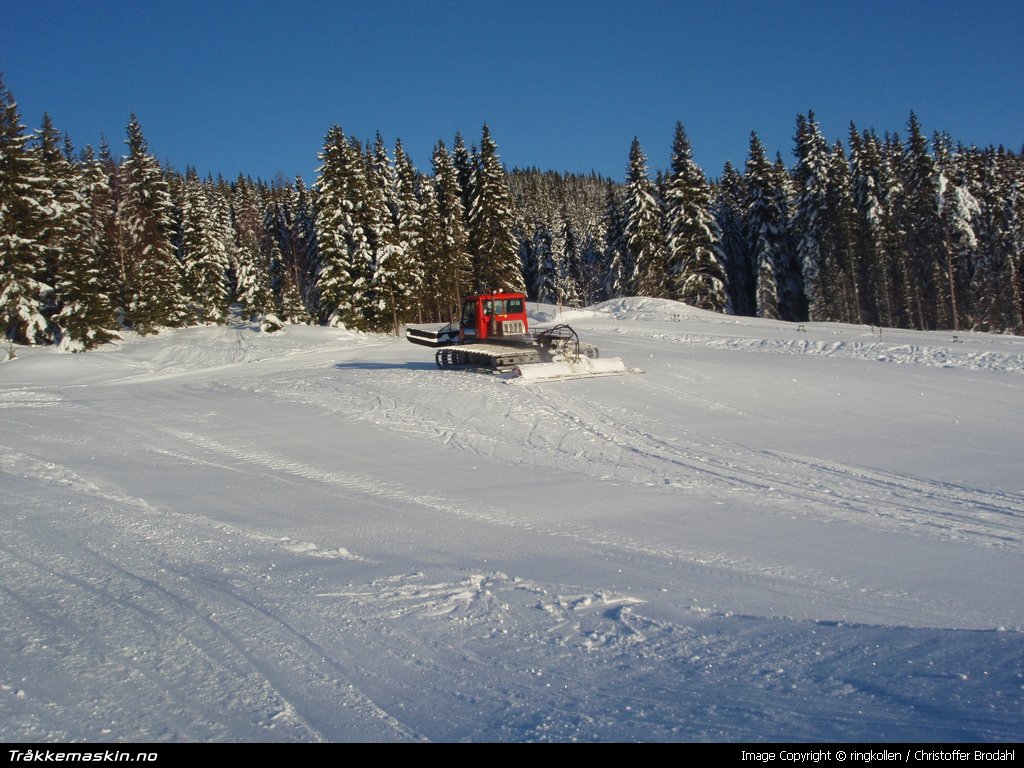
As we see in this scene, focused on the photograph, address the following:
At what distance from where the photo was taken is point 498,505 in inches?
381

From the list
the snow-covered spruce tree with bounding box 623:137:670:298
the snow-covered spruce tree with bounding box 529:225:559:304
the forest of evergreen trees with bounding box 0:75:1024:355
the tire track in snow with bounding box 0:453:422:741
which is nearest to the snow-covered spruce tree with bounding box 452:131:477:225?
the forest of evergreen trees with bounding box 0:75:1024:355

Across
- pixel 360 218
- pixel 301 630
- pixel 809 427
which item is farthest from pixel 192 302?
pixel 301 630

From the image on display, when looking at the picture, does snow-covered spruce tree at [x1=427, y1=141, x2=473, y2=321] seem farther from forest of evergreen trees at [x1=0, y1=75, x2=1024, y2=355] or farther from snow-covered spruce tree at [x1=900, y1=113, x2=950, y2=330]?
snow-covered spruce tree at [x1=900, y1=113, x2=950, y2=330]

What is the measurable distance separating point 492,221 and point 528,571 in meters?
49.0

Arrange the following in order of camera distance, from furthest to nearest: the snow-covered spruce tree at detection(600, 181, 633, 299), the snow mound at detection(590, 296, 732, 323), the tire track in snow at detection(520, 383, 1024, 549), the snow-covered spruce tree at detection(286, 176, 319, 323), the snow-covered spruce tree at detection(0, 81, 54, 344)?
the snow-covered spruce tree at detection(286, 176, 319, 323) → the snow-covered spruce tree at detection(600, 181, 633, 299) → the snow mound at detection(590, 296, 732, 323) → the snow-covered spruce tree at detection(0, 81, 54, 344) → the tire track in snow at detection(520, 383, 1024, 549)

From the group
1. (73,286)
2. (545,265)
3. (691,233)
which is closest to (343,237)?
(73,286)

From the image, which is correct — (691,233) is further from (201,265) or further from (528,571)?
(528,571)

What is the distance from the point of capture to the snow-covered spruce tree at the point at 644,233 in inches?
2169

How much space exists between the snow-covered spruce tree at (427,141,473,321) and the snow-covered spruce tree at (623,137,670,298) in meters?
13.0

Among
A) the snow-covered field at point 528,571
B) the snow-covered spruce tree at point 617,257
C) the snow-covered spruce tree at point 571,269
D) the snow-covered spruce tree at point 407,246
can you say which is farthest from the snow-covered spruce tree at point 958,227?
the snow-covered field at point 528,571

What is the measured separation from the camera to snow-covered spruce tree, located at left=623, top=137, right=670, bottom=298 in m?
55.1

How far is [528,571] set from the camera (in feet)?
22.1

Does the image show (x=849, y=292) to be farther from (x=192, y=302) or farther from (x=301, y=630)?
(x=301, y=630)
